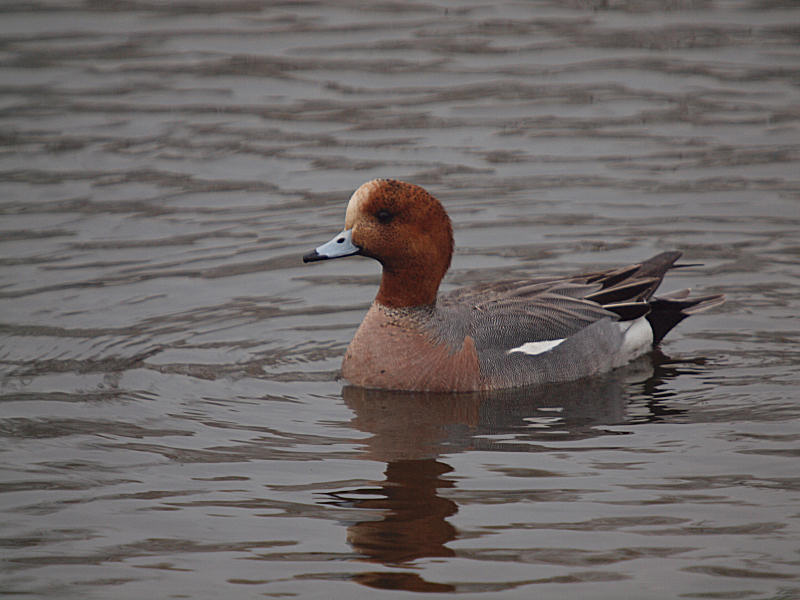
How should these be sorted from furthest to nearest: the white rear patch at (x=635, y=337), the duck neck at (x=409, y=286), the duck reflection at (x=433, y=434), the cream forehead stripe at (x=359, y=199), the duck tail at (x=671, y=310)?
the duck tail at (x=671, y=310), the white rear patch at (x=635, y=337), the duck neck at (x=409, y=286), the cream forehead stripe at (x=359, y=199), the duck reflection at (x=433, y=434)

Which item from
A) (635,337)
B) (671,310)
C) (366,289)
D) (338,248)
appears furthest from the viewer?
(366,289)

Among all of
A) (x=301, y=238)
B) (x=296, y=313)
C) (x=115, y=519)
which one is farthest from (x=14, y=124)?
(x=115, y=519)

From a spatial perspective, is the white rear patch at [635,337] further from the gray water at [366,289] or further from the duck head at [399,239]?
the duck head at [399,239]

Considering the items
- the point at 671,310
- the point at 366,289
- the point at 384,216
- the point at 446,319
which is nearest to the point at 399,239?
the point at 384,216

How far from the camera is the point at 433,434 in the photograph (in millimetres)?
7520

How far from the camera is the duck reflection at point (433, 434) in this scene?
6.09m

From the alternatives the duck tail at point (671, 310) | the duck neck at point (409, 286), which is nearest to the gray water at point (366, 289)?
the duck tail at point (671, 310)

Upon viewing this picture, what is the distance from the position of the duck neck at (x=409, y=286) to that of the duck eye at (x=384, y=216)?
1.13ft

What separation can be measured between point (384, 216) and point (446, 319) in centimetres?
75

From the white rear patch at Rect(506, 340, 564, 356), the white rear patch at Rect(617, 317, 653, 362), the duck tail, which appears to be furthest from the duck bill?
the duck tail

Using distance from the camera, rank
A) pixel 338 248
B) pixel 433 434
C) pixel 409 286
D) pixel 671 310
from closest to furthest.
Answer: pixel 433 434
pixel 338 248
pixel 409 286
pixel 671 310

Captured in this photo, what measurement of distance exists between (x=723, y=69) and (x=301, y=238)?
18.8ft

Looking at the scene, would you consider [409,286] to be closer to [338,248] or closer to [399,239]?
[399,239]

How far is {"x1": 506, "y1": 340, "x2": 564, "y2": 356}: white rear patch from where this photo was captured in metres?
8.46
